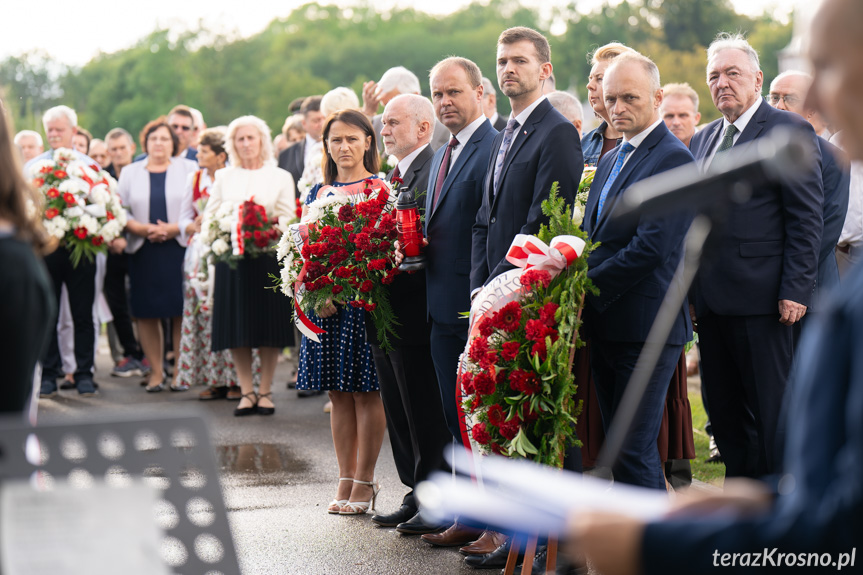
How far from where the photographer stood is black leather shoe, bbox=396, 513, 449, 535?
599 cm

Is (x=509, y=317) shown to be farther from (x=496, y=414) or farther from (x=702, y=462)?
(x=702, y=462)

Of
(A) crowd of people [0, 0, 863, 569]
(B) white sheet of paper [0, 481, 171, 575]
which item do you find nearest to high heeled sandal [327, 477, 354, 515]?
(A) crowd of people [0, 0, 863, 569]

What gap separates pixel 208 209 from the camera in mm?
9898

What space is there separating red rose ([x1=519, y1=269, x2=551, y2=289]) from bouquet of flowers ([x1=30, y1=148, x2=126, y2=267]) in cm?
731

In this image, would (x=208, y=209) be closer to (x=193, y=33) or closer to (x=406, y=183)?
(x=406, y=183)

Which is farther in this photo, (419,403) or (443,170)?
(419,403)

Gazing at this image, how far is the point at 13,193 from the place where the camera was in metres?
2.40

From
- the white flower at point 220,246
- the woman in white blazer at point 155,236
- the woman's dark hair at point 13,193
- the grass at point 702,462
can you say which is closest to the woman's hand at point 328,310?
the grass at point 702,462

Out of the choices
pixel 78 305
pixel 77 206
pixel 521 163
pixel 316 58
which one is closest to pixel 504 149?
pixel 521 163

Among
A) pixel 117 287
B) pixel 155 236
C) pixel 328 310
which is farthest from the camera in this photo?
pixel 117 287

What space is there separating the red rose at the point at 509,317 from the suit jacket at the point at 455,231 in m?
1.01

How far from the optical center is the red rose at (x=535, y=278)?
4.53 m

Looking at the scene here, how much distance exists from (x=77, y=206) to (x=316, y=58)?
2769 inches

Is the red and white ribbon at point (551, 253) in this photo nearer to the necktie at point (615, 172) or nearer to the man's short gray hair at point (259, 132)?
the necktie at point (615, 172)
